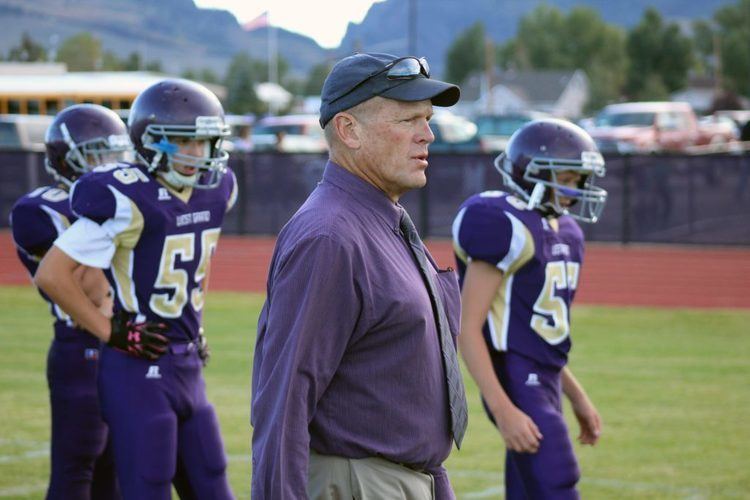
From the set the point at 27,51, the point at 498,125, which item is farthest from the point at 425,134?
the point at 27,51

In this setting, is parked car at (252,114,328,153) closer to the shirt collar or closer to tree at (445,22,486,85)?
the shirt collar

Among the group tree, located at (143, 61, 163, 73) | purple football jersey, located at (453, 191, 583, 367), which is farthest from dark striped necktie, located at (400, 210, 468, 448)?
tree, located at (143, 61, 163, 73)

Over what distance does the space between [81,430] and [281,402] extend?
252 centimetres

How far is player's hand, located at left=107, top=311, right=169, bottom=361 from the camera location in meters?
4.56

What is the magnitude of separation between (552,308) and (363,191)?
6.27ft

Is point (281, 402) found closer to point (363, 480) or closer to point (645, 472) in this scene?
point (363, 480)

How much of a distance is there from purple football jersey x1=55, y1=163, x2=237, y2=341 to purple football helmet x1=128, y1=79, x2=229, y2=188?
0.08m

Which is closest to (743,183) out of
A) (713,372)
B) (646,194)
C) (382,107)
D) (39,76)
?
(646,194)

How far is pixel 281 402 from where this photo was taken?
2.87m

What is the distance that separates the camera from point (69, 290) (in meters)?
4.70

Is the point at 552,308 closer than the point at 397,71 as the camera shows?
No

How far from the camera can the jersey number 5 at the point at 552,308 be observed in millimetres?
4820

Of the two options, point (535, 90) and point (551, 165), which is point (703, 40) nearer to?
point (535, 90)

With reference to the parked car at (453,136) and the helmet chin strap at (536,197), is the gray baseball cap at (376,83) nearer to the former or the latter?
the helmet chin strap at (536,197)
